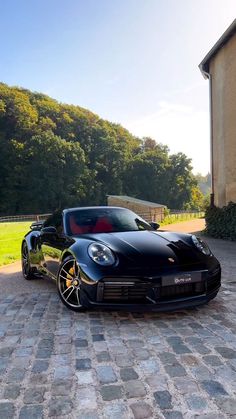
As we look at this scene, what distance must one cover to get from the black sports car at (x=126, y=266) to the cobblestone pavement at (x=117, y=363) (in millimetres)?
256

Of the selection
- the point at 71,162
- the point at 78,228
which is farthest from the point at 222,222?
the point at 71,162

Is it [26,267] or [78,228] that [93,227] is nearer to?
[78,228]

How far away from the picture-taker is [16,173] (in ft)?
166

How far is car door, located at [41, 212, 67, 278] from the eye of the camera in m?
4.73

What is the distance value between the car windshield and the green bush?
6874mm

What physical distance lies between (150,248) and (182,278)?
0.51 metres

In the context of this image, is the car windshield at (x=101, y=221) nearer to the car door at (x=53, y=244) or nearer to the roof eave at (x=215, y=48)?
the car door at (x=53, y=244)

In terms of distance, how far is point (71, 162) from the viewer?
54.6 meters

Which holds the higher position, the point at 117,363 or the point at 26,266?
the point at 26,266

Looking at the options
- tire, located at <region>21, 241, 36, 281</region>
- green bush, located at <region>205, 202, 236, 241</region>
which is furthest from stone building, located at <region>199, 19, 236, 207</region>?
tire, located at <region>21, 241, 36, 281</region>

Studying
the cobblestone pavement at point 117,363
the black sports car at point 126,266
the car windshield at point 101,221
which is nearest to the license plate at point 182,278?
the black sports car at point 126,266

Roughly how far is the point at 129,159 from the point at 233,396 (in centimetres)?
6640

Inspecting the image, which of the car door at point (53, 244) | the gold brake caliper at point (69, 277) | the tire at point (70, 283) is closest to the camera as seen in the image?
the tire at point (70, 283)

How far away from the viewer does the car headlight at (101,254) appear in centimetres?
378
